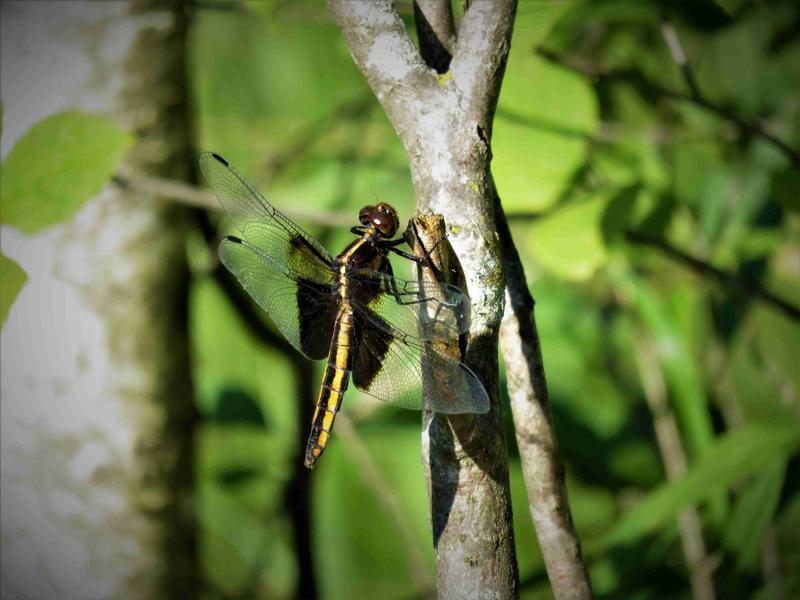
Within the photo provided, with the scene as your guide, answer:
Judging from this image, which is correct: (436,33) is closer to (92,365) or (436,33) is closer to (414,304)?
(414,304)

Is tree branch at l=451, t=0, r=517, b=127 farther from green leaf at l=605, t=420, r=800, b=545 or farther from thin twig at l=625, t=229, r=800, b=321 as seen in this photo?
green leaf at l=605, t=420, r=800, b=545

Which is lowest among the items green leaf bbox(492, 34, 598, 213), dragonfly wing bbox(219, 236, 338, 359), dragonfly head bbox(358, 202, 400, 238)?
dragonfly wing bbox(219, 236, 338, 359)

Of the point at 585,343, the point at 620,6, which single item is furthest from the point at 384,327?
the point at 585,343

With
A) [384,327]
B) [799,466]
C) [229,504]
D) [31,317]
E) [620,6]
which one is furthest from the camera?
[229,504]

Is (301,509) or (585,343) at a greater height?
(585,343)

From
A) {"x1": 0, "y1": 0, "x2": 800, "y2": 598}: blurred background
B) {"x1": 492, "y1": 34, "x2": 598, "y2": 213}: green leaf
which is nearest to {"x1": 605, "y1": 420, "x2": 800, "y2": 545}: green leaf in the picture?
{"x1": 0, "y1": 0, "x2": 800, "y2": 598}: blurred background

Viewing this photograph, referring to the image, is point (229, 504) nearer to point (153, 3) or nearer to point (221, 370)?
point (221, 370)
